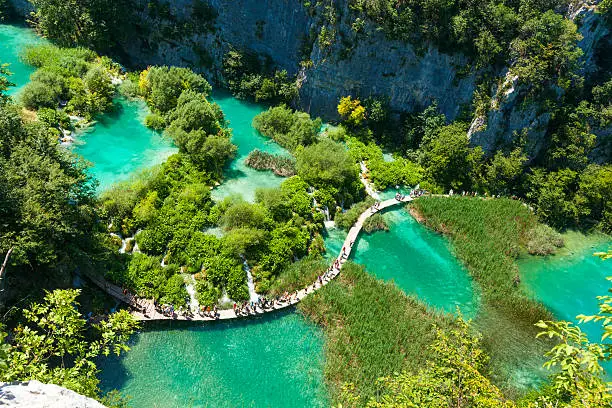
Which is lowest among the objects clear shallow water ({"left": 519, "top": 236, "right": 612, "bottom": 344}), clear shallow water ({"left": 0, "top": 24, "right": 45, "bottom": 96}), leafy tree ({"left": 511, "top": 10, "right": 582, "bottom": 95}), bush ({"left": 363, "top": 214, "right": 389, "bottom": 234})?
clear shallow water ({"left": 0, "top": 24, "right": 45, "bottom": 96})

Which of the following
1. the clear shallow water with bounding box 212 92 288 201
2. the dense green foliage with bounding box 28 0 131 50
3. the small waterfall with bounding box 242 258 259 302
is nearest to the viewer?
the small waterfall with bounding box 242 258 259 302

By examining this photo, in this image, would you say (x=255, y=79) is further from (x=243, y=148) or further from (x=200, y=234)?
(x=200, y=234)

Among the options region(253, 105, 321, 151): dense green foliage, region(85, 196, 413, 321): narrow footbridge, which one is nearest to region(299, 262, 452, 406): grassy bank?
region(85, 196, 413, 321): narrow footbridge

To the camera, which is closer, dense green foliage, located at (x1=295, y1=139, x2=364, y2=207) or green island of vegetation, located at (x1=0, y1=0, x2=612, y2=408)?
green island of vegetation, located at (x1=0, y1=0, x2=612, y2=408)

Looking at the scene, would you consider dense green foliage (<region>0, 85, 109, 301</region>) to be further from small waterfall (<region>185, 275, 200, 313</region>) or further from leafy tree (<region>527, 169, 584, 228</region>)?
leafy tree (<region>527, 169, 584, 228</region>)

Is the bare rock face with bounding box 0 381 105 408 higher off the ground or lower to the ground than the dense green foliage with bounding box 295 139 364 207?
higher

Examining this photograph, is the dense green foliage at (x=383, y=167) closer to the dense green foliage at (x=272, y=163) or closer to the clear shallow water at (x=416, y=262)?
the clear shallow water at (x=416, y=262)

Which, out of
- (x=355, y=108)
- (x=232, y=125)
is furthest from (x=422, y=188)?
(x=232, y=125)

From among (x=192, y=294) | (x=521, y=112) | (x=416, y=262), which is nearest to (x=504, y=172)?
(x=521, y=112)
